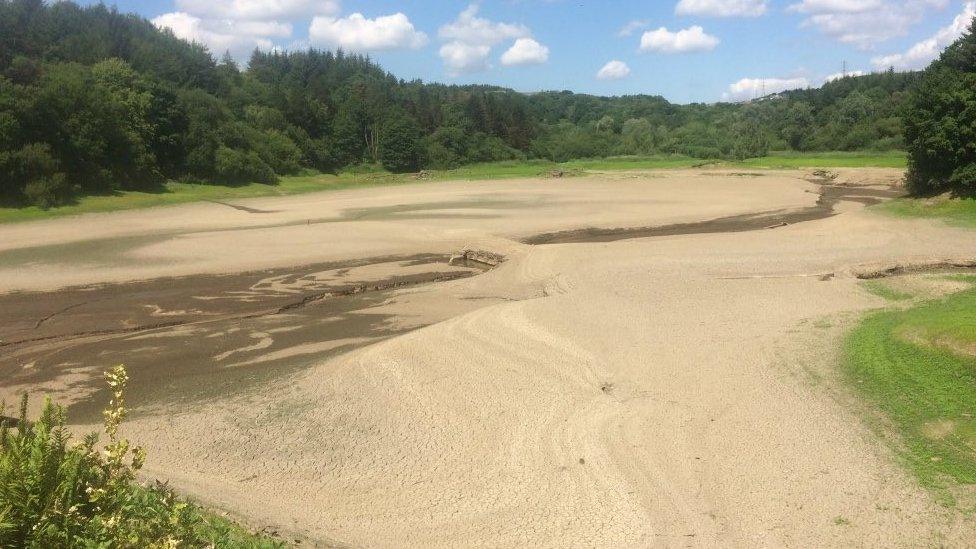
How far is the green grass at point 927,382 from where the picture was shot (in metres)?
9.63

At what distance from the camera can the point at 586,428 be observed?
11.6 meters

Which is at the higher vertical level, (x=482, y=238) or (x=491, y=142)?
(x=491, y=142)

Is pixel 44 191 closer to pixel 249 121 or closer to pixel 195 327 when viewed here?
pixel 195 327

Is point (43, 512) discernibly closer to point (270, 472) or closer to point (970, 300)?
point (270, 472)

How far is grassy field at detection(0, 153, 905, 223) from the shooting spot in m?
41.3

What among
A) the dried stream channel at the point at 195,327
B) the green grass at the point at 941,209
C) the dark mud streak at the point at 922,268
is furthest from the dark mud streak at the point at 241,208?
the green grass at the point at 941,209

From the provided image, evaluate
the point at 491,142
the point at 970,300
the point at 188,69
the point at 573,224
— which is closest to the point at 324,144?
the point at 188,69

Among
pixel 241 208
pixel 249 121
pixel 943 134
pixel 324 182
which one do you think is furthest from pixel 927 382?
pixel 249 121

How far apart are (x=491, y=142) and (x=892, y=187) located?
64590mm

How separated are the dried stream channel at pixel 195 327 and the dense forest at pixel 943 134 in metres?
24.5

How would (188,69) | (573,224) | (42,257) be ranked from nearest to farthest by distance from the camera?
(42,257) → (573,224) → (188,69)

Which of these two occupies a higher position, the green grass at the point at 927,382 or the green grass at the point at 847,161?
the green grass at the point at 847,161

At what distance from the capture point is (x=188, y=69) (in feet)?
264

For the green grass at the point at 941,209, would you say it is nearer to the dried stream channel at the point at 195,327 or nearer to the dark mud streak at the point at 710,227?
the dark mud streak at the point at 710,227
